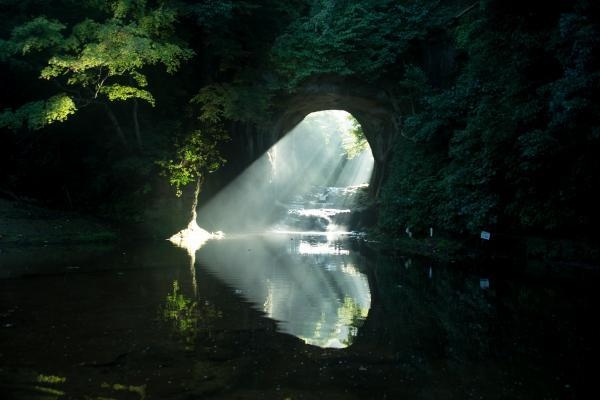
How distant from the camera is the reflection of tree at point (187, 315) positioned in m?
6.13

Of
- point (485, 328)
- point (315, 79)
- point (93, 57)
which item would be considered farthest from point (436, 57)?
point (485, 328)

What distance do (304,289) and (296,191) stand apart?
5176 centimetres

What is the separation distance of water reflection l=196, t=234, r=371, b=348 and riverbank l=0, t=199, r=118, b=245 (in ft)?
17.9

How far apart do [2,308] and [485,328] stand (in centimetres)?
656

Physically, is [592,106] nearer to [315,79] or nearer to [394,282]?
[394,282]

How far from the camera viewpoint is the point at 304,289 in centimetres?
962

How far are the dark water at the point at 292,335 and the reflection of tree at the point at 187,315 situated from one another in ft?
0.11

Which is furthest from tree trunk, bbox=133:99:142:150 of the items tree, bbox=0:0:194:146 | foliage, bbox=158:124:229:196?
tree, bbox=0:0:194:146

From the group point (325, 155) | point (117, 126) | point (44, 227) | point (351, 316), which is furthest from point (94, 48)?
point (325, 155)

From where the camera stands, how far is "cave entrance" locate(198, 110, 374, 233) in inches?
1254

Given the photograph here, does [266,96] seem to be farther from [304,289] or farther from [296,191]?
[296,191]

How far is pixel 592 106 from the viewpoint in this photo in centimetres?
888

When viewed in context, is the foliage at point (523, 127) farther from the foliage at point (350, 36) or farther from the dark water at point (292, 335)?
the foliage at point (350, 36)

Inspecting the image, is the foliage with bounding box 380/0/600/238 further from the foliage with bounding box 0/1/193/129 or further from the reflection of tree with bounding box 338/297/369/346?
the foliage with bounding box 0/1/193/129
